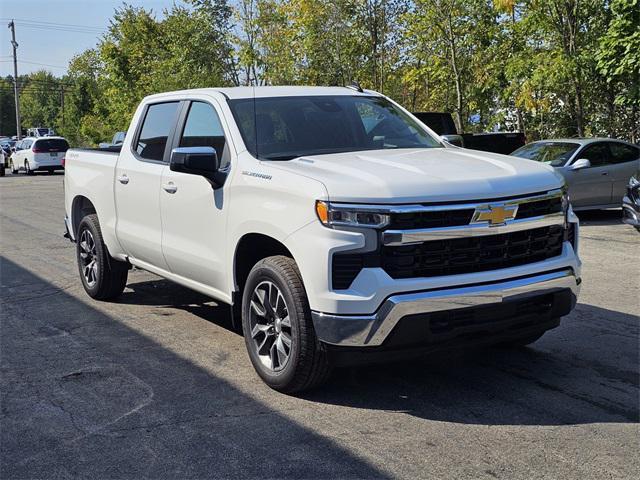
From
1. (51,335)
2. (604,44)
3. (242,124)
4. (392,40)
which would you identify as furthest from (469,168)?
(392,40)

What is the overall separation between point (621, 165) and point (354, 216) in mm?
11709

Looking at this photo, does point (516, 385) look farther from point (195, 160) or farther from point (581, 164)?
point (581, 164)

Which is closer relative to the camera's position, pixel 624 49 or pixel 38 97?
pixel 624 49

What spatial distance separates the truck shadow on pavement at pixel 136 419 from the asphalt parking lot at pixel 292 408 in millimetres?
11

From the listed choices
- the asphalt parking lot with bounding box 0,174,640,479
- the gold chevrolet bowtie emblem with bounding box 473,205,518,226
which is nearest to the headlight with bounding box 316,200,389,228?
the gold chevrolet bowtie emblem with bounding box 473,205,518,226

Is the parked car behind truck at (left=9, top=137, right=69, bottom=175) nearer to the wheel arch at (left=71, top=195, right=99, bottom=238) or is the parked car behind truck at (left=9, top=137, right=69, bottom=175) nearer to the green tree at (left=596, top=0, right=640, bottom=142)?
the green tree at (left=596, top=0, right=640, bottom=142)

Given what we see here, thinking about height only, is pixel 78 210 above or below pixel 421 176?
below

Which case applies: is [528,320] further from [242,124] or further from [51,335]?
[51,335]

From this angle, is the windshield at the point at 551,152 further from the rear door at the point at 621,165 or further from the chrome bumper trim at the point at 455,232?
the chrome bumper trim at the point at 455,232

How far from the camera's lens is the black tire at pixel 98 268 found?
7336 mm

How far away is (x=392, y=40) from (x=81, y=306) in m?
19.3

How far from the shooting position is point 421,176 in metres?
4.43

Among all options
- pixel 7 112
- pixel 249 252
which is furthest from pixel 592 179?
pixel 7 112

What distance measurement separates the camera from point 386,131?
588cm
